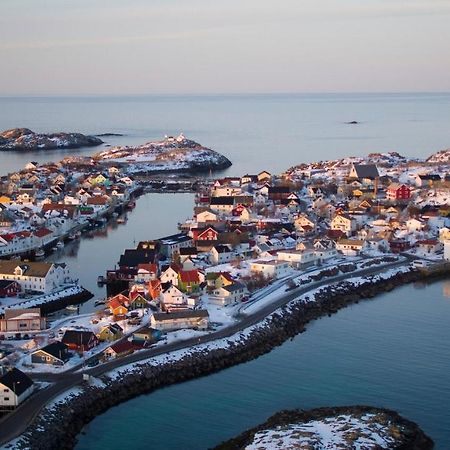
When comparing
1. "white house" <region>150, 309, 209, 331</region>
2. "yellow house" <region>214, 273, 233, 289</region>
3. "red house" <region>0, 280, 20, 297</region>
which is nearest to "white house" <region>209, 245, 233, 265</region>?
"yellow house" <region>214, 273, 233, 289</region>

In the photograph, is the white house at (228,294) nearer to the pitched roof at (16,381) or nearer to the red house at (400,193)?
the pitched roof at (16,381)

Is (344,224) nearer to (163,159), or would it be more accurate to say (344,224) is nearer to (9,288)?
(9,288)

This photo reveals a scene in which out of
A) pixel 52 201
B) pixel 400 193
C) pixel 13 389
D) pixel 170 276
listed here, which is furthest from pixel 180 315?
pixel 52 201

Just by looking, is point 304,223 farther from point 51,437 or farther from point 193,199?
point 51,437

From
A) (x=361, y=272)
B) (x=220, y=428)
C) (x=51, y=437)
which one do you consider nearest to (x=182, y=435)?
(x=220, y=428)

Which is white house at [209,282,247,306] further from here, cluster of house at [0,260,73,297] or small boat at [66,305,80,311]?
cluster of house at [0,260,73,297]

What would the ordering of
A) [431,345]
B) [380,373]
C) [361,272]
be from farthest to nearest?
[361,272]
[431,345]
[380,373]
